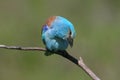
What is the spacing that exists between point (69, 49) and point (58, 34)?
3384 millimetres

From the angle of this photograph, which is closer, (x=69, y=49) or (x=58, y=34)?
(x=58, y=34)

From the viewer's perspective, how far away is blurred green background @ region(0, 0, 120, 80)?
782cm

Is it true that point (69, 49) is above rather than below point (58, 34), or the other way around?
below

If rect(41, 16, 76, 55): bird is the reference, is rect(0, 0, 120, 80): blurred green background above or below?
below

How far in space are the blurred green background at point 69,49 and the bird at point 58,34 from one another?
2913 mm

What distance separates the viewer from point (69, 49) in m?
7.91

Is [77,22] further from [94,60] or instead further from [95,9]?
[94,60]

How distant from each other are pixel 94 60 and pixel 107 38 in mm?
690

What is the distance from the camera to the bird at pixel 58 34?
4484mm

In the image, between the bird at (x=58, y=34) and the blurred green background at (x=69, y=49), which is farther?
the blurred green background at (x=69, y=49)

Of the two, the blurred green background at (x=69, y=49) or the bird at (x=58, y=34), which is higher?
the bird at (x=58, y=34)

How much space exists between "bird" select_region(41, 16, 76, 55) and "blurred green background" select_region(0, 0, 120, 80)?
2913 mm

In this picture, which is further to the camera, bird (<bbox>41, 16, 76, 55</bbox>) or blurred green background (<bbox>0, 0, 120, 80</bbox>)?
blurred green background (<bbox>0, 0, 120, 80</bbox>)

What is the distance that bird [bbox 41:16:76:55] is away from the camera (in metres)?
4.48
